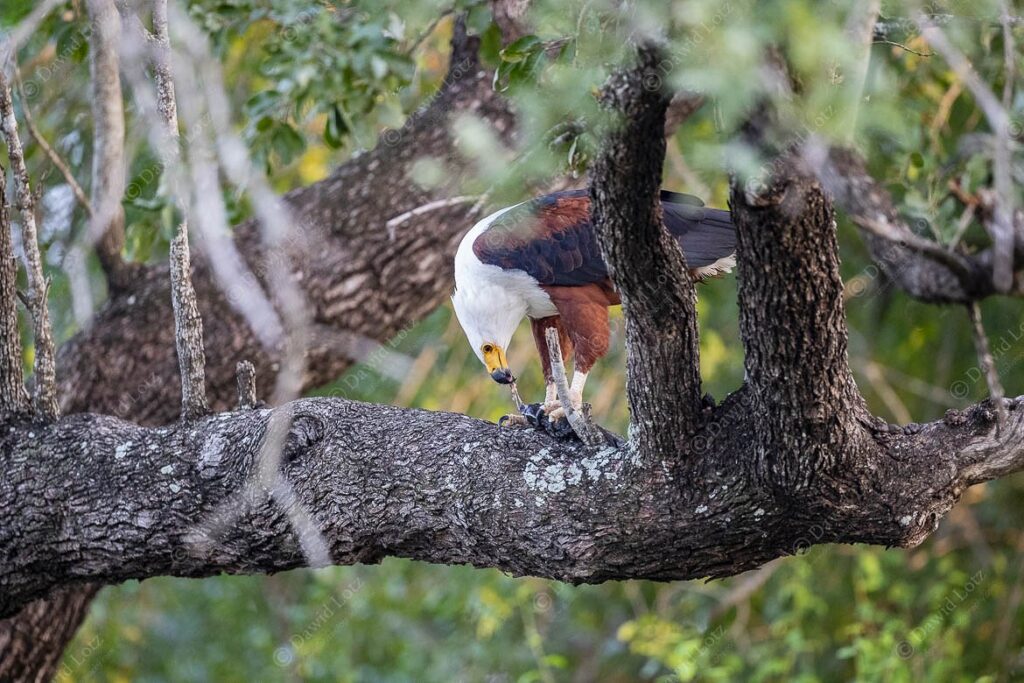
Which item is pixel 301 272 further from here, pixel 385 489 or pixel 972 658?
pixel 972 658

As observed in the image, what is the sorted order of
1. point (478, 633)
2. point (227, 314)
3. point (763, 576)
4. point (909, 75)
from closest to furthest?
point (227, 314)
point (909, 75)
point (763, 576)
point (478, 633)

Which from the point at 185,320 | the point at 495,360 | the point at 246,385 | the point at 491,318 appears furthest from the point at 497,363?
the point at 185,320

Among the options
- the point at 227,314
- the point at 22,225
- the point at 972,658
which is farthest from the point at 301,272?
the point at 972,658

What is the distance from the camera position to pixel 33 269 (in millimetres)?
3240

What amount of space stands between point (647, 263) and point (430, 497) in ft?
3.05

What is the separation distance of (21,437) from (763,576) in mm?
4099

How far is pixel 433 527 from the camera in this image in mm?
2842

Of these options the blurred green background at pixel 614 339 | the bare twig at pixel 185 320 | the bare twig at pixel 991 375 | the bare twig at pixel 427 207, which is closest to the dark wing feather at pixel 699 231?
the blurred green background at pixel 614 339

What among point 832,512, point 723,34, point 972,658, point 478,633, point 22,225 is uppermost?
point 723,34

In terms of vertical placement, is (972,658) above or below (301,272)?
below
